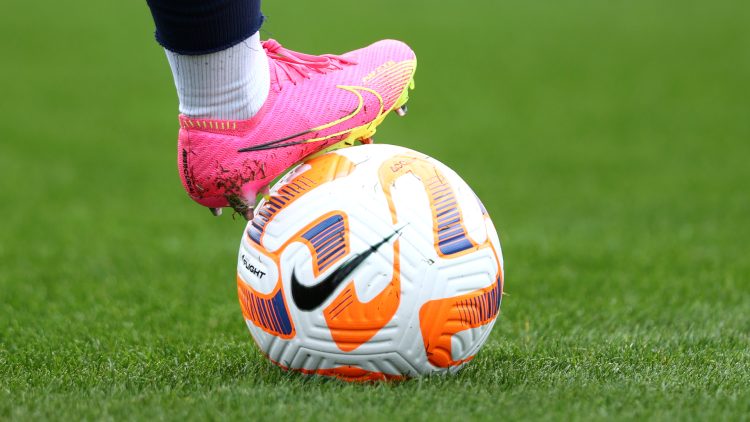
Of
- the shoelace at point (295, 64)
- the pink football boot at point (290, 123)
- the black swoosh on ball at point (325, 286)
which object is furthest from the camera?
the shoelace at point (295, 64)

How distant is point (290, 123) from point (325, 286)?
0.59m

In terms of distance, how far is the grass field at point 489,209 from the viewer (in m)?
3.18

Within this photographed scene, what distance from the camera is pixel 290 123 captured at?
11.1 feet

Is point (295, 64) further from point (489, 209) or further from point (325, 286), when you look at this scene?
point (489, 209)

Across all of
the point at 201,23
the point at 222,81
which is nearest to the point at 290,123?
the point at 222,81

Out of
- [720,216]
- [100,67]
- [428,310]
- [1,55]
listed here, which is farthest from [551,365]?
[1,55]

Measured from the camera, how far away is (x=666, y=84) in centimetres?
1495

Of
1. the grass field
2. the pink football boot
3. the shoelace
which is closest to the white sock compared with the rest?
the pink football boot

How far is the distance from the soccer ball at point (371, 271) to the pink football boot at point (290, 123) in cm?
11

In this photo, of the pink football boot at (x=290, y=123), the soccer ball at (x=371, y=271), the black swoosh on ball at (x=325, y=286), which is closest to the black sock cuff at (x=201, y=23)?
the pink football boot at (x=290, y=123)

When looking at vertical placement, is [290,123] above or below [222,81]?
below

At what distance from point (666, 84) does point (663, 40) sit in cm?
341

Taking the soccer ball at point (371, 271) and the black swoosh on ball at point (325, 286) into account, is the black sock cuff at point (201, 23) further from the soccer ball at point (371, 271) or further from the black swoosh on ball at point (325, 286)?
the black swoosh on ball at point (325, 286)

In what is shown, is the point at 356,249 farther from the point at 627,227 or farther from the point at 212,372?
the point at 627,227
